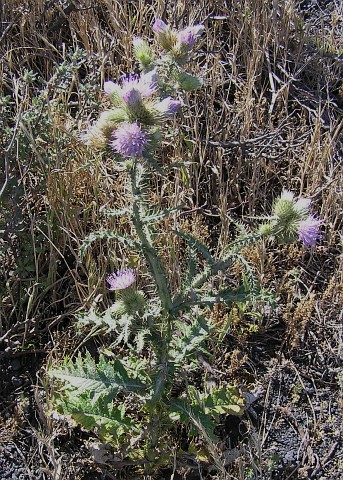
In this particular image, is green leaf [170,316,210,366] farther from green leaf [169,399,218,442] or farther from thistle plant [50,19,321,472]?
green leaf [169,399,218,442]

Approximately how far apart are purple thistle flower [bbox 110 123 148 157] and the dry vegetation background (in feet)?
1.01

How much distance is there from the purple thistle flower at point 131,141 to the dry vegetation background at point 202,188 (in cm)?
31

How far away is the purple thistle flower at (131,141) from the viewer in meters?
1.63

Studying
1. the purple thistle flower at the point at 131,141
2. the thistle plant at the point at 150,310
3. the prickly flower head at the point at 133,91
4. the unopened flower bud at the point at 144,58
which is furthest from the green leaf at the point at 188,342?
the unopened flower bud at the point at 144,58

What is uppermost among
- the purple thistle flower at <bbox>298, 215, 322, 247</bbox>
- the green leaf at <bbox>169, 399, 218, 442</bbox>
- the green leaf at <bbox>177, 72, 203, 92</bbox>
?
the green leaf at <bbox>177, 72, 203, 92</bbox>

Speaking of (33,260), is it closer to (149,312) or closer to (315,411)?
(149,312)

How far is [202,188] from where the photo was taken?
2934mm

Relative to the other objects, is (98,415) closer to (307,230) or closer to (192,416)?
(192,416)

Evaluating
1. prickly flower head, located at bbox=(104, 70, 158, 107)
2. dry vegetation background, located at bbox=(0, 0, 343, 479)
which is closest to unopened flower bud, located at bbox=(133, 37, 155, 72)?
prickly flower head, located at bbox=(104, 70, 158, 107)

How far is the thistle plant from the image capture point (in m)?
1.75

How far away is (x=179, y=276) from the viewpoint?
2.48 meters

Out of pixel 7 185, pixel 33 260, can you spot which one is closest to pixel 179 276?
pixel 33 260

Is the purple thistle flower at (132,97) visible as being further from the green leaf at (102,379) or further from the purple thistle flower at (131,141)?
the green leaf at (102,379)

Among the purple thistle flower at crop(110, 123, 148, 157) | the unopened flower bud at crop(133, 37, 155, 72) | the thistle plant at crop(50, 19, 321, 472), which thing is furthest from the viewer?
the unopened flower bud at crop(133, 37, 155, 72)
